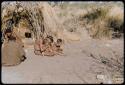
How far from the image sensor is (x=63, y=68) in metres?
8.40

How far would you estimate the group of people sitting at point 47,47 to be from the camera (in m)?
9.88

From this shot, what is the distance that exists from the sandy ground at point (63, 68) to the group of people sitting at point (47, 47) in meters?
0.18

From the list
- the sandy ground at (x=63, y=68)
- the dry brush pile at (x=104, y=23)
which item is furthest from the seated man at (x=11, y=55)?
the dry brush pile at (x=104, y=23)

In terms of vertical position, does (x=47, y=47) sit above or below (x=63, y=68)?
above

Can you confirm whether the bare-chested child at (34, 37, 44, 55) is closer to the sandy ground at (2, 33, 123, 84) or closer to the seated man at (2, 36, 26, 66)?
the sandy ground at (2, 33, 123, 84)

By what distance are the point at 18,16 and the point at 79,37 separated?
8.54 ft

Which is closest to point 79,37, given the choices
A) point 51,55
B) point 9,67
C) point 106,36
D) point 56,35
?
point 106,36

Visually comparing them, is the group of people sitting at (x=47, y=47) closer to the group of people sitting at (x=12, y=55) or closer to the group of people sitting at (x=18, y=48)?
the group of people sitting at (x=18, y=48)

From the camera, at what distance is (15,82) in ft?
23.2

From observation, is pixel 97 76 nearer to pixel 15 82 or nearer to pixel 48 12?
pixel 15 82

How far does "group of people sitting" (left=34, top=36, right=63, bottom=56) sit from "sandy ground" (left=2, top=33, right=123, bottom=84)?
0.18 meters

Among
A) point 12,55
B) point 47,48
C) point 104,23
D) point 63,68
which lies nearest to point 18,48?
point 12,55

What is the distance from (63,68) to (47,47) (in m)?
1.67

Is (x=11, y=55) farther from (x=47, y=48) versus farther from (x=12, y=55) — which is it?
(x=47, y=48)
